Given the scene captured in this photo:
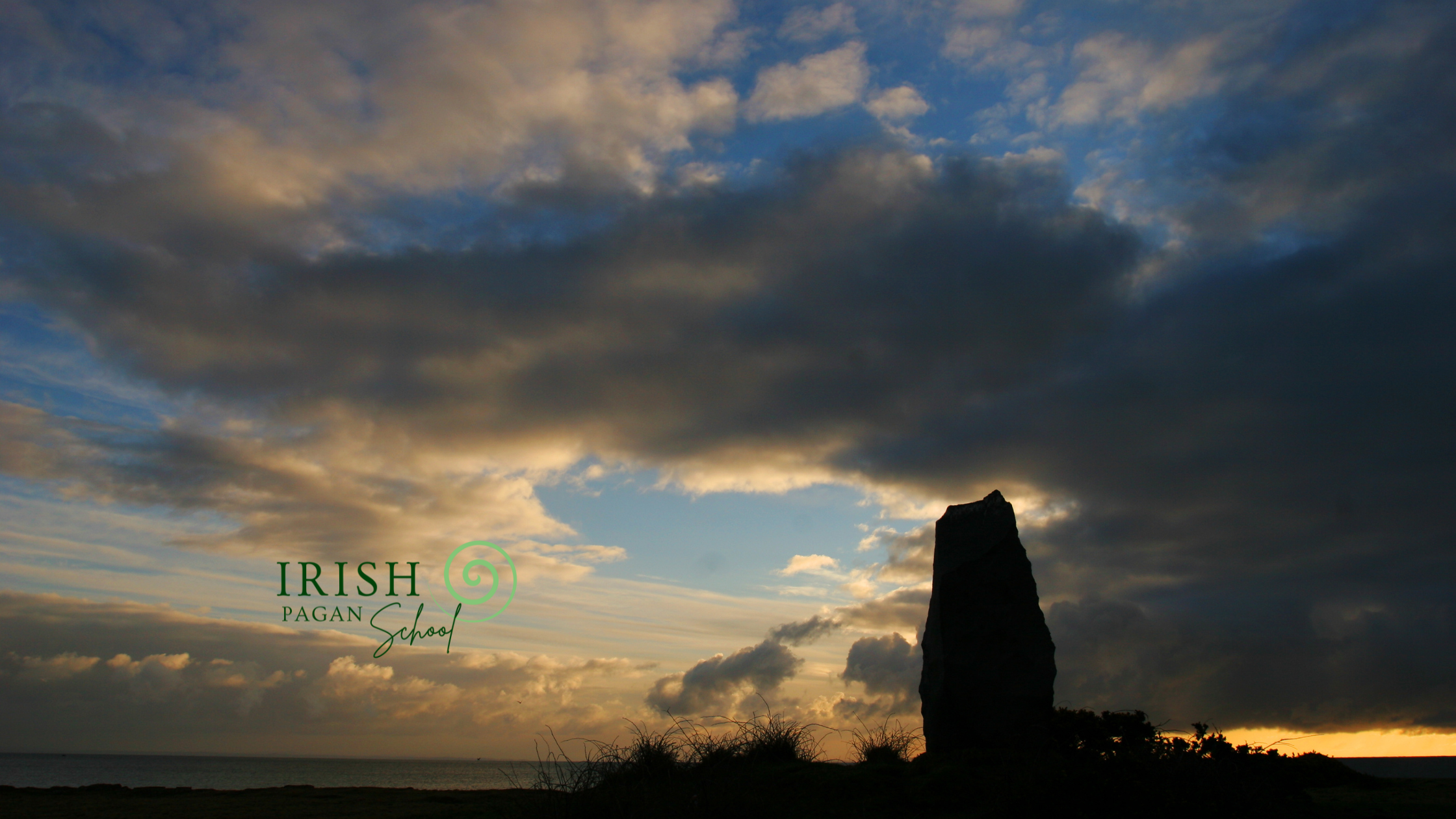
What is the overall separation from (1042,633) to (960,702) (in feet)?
6.97

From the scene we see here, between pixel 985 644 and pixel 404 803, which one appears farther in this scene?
pixel 985 644

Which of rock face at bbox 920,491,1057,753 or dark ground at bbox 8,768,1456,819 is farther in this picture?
rock face at bbox 920,491,1057,753

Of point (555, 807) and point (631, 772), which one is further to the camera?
point (631, 772)

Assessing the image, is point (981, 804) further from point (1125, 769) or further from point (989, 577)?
point (989, 577)

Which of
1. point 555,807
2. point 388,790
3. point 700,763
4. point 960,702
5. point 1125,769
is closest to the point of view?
point 555,807

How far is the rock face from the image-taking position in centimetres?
1569

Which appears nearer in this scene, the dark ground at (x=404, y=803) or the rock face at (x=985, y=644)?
the dark ground at (x=404, y=803)

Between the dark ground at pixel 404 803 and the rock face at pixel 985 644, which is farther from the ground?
the rock face at pixel 985 644

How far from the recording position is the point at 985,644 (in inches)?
643

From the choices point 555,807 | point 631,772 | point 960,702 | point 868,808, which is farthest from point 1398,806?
point 555,807

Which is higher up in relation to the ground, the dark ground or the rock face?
the rock face

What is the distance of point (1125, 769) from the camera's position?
10969 millimetres

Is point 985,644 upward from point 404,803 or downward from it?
upward

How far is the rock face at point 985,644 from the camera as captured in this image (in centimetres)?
1569
